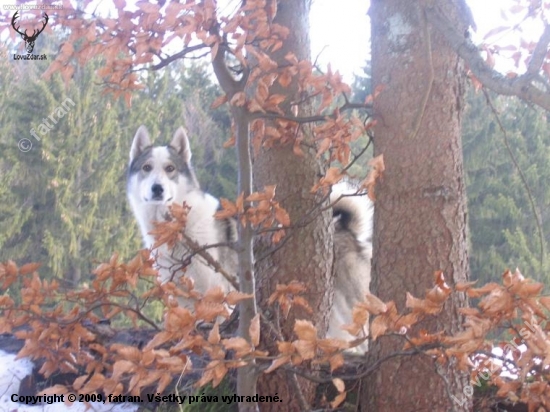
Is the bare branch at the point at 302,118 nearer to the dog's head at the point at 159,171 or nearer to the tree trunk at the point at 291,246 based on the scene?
the tree trunk at the point at 291,246

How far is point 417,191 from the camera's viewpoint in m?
1.35

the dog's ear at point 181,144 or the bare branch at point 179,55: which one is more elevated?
the dog's ear at point 181,144

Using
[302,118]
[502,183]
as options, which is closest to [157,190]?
[302,118]

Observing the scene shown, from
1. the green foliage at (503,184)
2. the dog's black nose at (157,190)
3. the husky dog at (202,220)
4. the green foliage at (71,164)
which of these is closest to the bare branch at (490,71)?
the husky dog at (202,220)

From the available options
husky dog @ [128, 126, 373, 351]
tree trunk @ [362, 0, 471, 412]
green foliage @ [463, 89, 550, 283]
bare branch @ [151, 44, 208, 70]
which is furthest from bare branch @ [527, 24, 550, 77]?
green foliage @ [463, 89, 550, 283]

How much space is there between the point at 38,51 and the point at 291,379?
15.6 feet

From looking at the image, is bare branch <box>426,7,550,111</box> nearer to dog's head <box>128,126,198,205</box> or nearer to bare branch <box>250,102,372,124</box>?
bare branch <box>250,102,372,124</box>

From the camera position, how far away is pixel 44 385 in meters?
1.91

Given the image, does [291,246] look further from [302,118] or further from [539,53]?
[539,53]

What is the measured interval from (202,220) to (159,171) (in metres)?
0.29

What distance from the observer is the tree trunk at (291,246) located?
5.00 feet

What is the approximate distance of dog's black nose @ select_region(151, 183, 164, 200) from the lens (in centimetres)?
254

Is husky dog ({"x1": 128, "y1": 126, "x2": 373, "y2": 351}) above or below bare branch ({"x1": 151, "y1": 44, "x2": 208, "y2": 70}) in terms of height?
below

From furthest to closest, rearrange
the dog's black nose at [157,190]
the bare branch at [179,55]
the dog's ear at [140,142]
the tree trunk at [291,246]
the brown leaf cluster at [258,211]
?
the dog's ear at [140,142], the dog's black nose at [157,190], the tree trunk at [291,246], the bare branch at [179,55], the brown leaf cluster at [258,211]
